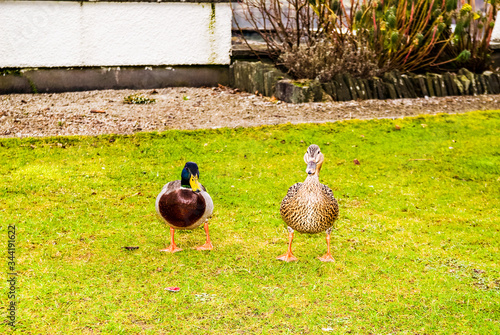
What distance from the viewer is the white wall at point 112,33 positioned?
10.6 meters

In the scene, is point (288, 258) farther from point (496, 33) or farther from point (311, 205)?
point (496, 33)

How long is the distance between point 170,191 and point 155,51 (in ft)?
23.7

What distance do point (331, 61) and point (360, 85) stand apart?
2.34ft

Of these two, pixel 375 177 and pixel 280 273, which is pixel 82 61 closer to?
pixel 375 177

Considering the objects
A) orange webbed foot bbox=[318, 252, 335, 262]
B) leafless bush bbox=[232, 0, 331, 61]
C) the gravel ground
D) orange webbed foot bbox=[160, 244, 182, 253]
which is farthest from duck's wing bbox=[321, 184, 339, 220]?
leafless bush bbox=[232, 0, 331, 61]

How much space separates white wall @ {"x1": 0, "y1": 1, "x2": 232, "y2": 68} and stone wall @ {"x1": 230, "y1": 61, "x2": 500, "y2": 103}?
934mm

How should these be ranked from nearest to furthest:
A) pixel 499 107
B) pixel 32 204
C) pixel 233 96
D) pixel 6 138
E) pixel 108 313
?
pixel 108 313, pixel 32 204, pixel 6 138, pixel 499 107, pixel 233 96

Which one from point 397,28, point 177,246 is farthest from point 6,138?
point 397,28

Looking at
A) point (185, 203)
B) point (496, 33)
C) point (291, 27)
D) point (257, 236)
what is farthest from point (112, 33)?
point (496, 33)

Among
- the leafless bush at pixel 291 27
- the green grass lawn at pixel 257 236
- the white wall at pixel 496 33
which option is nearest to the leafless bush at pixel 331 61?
the leafless bush at pixel 291 27

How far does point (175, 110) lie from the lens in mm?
9680

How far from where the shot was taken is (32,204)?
6.04 m

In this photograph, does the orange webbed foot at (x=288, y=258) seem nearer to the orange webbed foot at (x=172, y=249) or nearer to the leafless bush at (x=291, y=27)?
the orange webbed foot at (x=172, y=249)

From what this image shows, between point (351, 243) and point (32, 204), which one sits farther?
point (32, 204)
